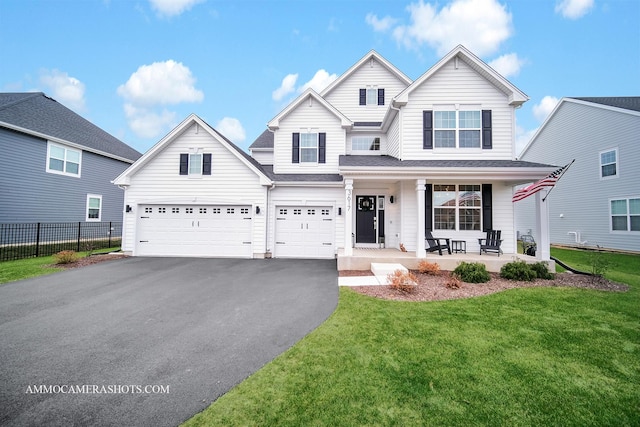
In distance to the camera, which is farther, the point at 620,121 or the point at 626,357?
the point at 620,121

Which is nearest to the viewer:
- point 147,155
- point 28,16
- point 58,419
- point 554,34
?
point 58,419

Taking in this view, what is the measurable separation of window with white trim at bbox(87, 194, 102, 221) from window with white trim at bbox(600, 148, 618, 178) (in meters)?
30.2

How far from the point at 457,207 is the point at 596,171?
37.2 ft

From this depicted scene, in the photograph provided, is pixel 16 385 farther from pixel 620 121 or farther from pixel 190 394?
pixel 620 121

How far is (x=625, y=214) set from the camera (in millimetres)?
13125

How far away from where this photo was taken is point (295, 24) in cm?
1964

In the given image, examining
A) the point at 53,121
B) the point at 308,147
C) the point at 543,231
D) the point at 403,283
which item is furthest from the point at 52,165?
the point at 543,231

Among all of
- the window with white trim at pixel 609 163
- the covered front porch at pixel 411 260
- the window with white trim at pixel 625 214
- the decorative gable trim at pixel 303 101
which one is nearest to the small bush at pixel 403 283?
the covered front porch at pixel 411 260

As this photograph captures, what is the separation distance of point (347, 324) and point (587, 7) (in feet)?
70.5

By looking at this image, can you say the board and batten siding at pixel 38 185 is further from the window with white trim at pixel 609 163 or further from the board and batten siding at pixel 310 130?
the window with white trim at pixel 609 163

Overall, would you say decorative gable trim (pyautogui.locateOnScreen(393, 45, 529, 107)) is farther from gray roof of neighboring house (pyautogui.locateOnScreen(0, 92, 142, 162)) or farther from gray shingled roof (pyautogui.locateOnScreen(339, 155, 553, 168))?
gray roof of neighboring house (pyautogui.locateOnScreen(0, 92, 142, 162))

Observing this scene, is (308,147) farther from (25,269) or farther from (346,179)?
(25,269)

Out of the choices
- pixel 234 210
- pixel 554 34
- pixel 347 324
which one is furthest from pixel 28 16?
pixel 554 34

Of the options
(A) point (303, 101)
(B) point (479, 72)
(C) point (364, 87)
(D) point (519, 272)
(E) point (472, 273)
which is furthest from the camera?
(C) point (364, 87)
